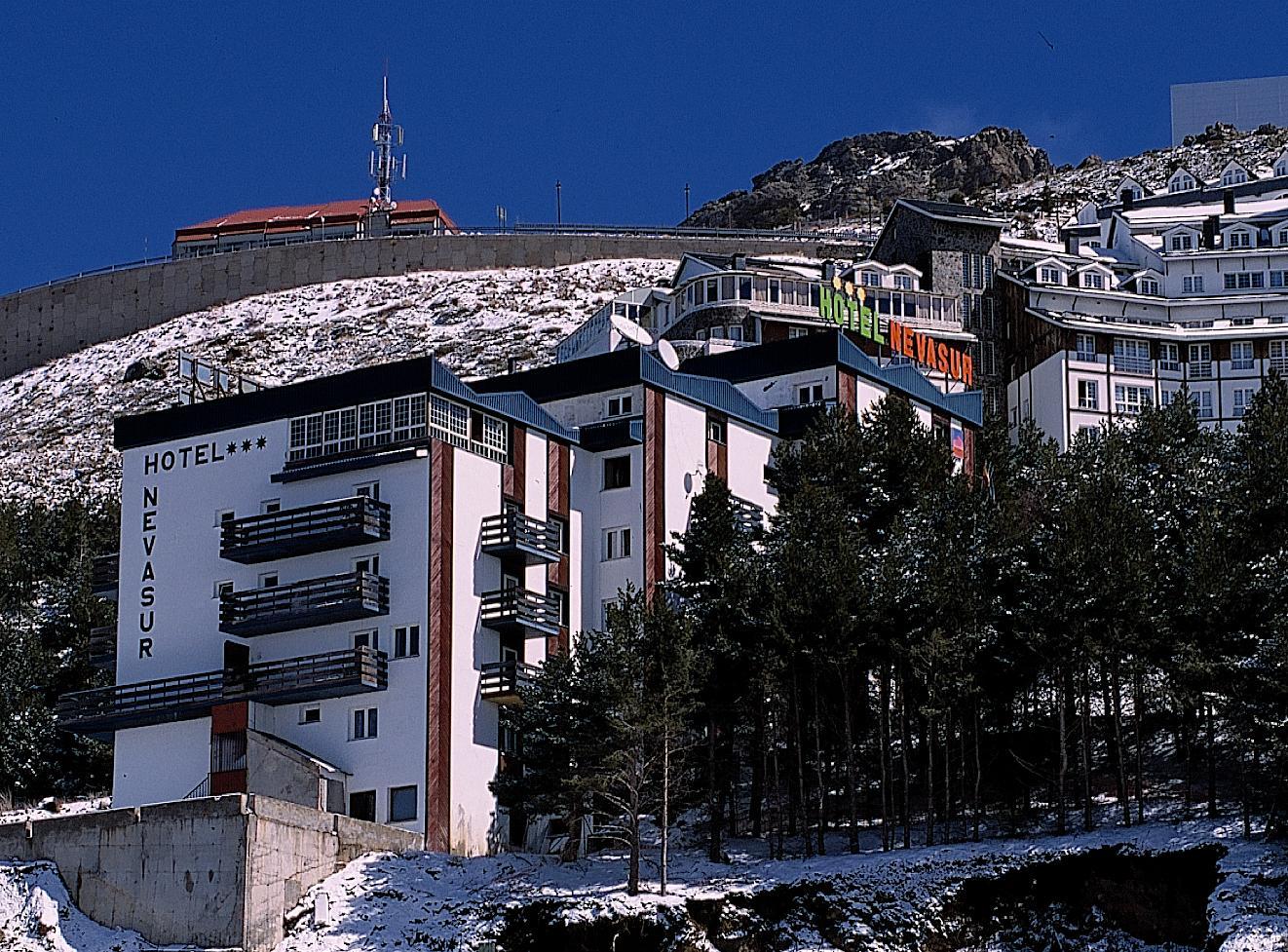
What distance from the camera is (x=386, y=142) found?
200 meters

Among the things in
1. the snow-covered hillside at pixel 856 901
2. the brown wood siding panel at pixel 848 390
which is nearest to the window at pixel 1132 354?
the brown wood siding panel at pixel 848 390

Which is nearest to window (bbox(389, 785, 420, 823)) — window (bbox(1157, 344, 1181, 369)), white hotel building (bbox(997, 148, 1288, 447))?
white hotel building (bbox(997, 148, 1288, 447))

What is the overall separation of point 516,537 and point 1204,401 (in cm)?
6274

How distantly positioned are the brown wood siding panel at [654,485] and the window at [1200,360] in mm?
54279

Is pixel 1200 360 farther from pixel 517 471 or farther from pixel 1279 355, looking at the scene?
pixel 517 471

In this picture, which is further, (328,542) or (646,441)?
(646,441)

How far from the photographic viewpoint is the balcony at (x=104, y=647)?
271 ft

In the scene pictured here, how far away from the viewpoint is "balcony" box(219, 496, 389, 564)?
74.6 meters

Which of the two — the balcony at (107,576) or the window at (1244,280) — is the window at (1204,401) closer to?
the window at (1244,280)

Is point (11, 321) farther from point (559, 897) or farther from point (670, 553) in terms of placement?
point (559, 897)

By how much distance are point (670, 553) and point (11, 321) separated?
127 meters

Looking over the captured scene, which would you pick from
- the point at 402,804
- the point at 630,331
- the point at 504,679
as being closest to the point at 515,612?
the point at 504,679

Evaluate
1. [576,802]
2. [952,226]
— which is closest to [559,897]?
[576,802]

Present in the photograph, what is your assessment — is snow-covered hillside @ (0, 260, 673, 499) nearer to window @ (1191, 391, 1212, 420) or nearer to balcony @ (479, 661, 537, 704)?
window @ (1191, 391, 1212, 420)
